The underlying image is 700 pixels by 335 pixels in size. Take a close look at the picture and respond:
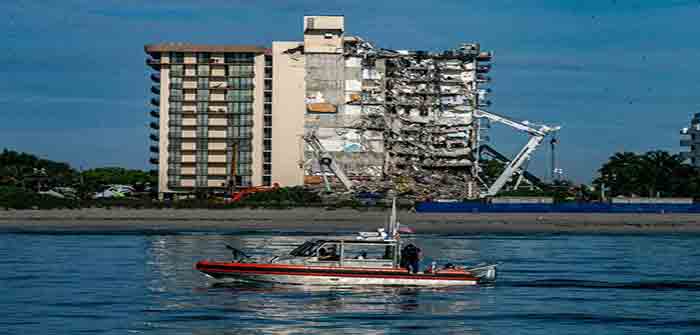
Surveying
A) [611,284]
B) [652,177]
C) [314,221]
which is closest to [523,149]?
[652,177]

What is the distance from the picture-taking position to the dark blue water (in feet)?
109

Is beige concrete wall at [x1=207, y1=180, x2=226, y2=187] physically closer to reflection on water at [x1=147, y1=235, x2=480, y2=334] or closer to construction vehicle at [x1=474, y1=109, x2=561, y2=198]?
construction vehicle at [x1=474, y1=109, x2=561, y2=198]

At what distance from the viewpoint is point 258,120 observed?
154 m

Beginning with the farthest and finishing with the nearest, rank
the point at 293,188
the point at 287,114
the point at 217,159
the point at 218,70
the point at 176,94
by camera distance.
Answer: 1. the point at 217,159
2. the point at 176,94
3. the point at 218,70
4. the point at 287,114
5. the point at 293,188

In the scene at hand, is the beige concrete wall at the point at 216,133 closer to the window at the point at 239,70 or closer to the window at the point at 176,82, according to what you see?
the window at the point at 176,82

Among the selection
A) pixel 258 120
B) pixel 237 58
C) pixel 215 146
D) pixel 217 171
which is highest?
pixel 237 58

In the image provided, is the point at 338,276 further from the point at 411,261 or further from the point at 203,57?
the point at 203,57

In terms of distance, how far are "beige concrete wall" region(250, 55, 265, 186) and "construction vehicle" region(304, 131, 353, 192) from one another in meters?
9.74

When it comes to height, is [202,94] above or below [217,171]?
above

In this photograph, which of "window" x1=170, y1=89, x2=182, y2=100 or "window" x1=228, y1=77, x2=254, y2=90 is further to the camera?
"window" x1=170, y1=89, x2=182, y2=100

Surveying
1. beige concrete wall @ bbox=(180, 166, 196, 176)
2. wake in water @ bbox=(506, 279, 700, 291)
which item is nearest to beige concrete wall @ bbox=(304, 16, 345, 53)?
beige concrete wall @ bbox=(180, 166, 196, 176)

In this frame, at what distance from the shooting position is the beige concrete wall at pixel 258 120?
6029 inches

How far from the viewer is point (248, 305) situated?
1501 inches

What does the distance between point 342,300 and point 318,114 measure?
10850cm
